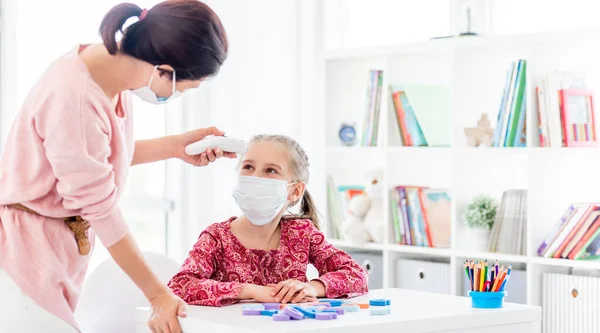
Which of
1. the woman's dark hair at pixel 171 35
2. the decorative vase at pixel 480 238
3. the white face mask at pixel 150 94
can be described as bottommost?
the decorative vase at pixel 480 238

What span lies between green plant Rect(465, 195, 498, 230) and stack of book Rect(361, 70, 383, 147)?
559 mm

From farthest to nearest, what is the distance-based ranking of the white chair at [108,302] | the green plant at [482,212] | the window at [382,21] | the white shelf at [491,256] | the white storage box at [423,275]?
the window at [382,21], the white storage box at [423,275], the green plant at [482,212], the white shelf at [491,256], the white chair at [108,302]

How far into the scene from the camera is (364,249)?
3789 mm

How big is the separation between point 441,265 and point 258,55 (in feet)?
4.14

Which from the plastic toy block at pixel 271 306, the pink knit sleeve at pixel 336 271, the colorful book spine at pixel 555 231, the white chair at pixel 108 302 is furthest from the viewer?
the colorful book spine at pixel 555 231

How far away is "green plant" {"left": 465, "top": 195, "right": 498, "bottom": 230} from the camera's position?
329 centimetres

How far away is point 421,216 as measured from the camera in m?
3.53

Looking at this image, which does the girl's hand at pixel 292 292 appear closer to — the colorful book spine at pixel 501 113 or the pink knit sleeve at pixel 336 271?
the pink knit sleeve at pixel 336 271

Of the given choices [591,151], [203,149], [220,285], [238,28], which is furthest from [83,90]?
[238,28]

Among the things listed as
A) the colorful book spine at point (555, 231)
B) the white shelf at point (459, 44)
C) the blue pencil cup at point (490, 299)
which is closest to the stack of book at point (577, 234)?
the colorful book spine at point (555, 231)

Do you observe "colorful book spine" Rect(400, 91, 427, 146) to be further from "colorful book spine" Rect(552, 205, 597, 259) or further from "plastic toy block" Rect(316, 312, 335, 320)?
"plastic toy block" Rect(316, 312, 335, 320)

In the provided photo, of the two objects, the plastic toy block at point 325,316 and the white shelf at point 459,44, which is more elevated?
the white shelf at point 459,44

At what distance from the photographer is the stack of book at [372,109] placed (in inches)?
144

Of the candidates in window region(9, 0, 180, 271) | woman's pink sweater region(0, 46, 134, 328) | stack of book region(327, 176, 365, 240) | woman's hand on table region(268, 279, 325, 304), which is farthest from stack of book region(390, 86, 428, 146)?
woman's pink sweater region(0, 46, 134, 328)
